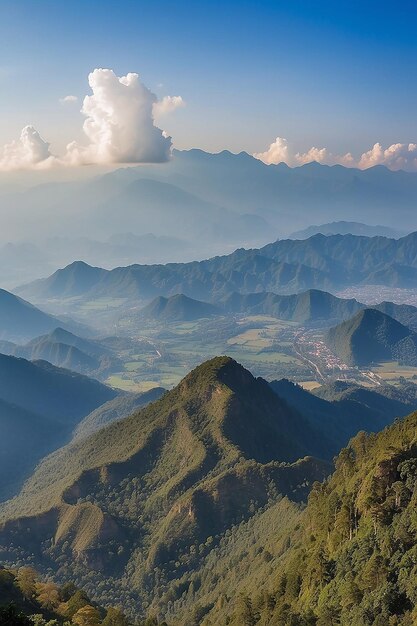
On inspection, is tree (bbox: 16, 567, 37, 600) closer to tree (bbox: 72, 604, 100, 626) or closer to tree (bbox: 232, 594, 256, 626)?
tree (bbox: 72, 604, 100, 626)

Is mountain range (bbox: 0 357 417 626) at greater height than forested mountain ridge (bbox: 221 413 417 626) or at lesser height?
lesser

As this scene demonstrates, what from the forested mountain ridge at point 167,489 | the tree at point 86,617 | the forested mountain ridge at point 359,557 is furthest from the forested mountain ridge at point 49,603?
the forested mountain ridge at point 167,489

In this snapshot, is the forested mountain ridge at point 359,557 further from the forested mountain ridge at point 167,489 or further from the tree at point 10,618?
the forested mountain ridge at point 167,489

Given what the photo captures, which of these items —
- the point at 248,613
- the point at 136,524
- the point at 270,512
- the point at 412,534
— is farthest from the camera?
the point at 136,524

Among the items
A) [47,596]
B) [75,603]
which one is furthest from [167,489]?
[47,596]

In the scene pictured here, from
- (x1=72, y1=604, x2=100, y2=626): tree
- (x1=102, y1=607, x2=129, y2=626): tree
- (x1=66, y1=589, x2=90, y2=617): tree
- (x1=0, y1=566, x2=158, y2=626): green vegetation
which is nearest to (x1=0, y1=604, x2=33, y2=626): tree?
(x1=0, y1=566, x2=158, y2=626): green vegetation

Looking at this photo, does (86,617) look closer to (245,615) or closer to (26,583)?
(26,583)

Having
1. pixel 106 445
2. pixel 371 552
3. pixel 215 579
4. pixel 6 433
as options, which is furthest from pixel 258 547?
pixel 6 433

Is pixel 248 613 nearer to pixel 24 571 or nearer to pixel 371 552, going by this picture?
pixel 371 552
